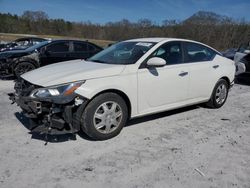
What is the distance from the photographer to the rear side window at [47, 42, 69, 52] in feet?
28.4

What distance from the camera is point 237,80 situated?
8938 mm

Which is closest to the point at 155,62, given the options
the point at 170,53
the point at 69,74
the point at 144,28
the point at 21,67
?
the point at 170,53

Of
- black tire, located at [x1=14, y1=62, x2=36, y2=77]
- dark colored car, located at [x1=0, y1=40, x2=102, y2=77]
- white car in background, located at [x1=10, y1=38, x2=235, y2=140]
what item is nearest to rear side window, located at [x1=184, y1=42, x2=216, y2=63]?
white car in background, located at [x1=10, y1=38, x2=235, y2=140]

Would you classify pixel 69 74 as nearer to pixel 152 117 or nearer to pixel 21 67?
pixel 152 117

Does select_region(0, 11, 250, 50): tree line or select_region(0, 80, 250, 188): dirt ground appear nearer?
select_region(0, 80, 250, 188): dirt ground

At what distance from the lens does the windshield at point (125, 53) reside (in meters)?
4.35

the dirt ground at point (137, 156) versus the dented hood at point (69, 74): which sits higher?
the dented hood at point (69, 74)

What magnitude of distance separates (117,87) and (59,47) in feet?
18.3

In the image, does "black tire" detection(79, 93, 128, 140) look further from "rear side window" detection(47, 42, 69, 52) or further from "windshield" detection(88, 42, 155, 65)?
"rear side window" detection(47, 42, 69, 52)

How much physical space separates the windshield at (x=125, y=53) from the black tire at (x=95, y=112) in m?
0.71

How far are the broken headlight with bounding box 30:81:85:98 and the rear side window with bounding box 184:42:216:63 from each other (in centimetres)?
239

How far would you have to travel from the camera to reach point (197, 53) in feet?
17.0

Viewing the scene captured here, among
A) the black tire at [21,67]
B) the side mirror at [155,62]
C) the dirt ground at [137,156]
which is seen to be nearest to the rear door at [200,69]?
the dirt ground at [137,156]

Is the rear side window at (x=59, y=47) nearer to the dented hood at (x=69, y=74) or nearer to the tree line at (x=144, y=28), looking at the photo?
the dented hood at (x=69, y=74)
